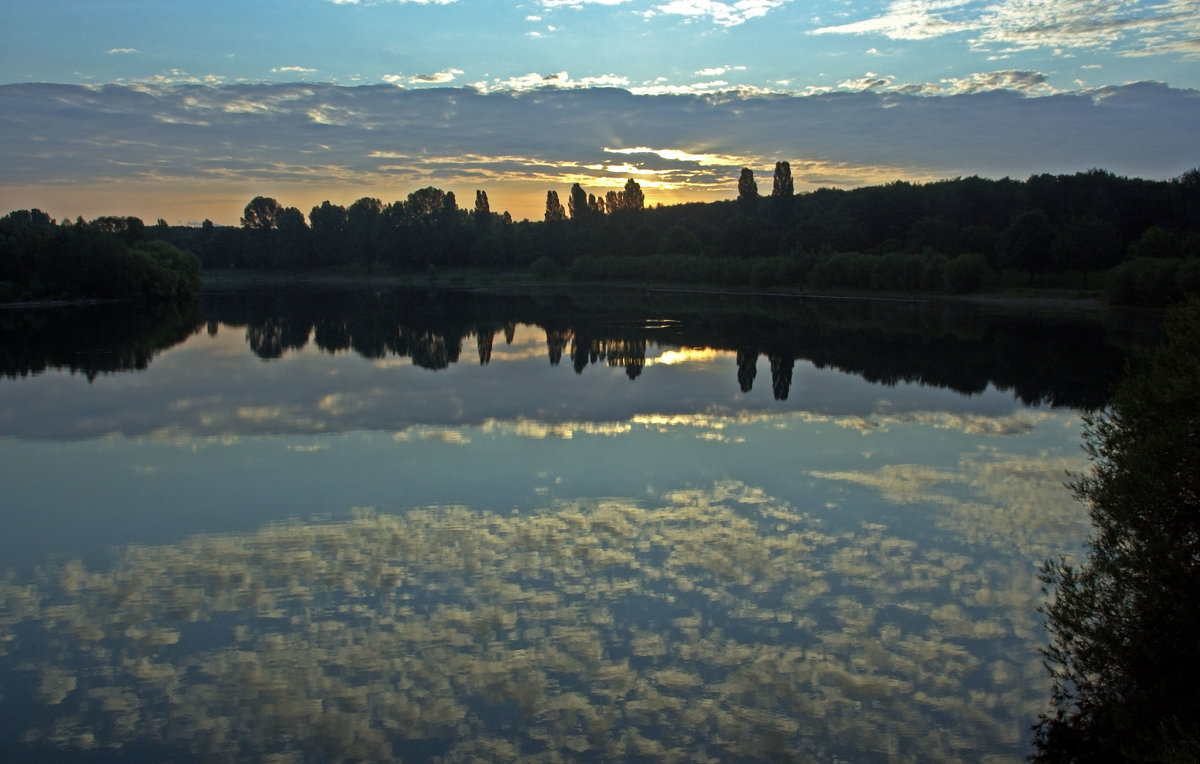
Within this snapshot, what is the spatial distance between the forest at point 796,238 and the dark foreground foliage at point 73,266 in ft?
1.80

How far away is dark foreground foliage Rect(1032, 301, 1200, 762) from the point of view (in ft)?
20.5

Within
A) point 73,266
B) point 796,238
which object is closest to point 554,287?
point 796,238

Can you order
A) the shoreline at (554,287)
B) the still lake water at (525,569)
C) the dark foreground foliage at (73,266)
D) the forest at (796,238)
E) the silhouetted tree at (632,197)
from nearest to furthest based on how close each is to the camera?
the still lake water at (525,569) → the shoreline at (554,287) → the dark foreground foliage at (73,266) → the forest at (796,238) → the silhouetted tree at (632,197)

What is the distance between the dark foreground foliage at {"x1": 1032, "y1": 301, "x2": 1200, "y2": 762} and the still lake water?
48 cm

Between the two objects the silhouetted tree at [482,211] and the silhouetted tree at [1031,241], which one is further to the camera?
the silhouetted tree at [482,211]

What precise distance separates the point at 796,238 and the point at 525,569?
73.5 metres

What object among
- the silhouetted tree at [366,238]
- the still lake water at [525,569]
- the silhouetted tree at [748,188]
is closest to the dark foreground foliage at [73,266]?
the still lake water at [525,569]

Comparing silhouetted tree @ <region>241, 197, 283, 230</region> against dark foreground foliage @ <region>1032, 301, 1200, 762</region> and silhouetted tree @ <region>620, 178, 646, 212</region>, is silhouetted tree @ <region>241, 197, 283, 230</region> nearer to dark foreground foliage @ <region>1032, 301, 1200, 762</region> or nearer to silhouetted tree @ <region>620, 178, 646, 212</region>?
silhouetted tree @ <region>620, 178, 646, 212</region>

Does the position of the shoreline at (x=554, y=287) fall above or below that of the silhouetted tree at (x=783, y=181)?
below

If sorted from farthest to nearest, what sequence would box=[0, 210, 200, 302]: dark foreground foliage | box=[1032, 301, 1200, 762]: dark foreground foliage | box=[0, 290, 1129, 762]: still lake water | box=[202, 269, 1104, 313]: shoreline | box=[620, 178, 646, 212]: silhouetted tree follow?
box=[620, 178, 646, 212]: silhouetted tree, box=[0, 210, 200, 302]: dark foreground foliage, box=[202, 269, 1104, 313]: shoreline, box=[0, 290, 1129, 762]: still lake water, box=[1032, 301, 1200, 762]: dark foreground foliage

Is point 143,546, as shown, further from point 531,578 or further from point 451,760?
point 451,760

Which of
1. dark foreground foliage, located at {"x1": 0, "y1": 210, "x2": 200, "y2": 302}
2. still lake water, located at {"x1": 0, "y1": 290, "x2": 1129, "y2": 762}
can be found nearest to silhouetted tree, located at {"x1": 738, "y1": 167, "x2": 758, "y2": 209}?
dark foreground foliage, located at {"x1": 0, "y1": 210, "x2": 200, "y2": 302}

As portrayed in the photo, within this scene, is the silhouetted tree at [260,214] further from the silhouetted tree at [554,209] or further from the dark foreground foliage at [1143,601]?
the dark foreground foliage at [1143,601]

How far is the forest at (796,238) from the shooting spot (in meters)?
57.9
